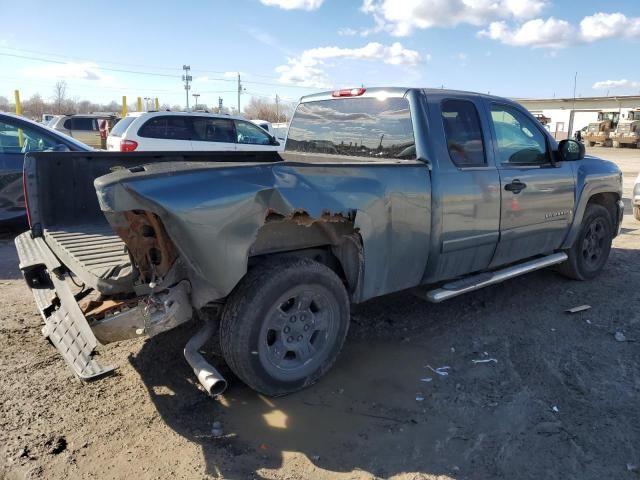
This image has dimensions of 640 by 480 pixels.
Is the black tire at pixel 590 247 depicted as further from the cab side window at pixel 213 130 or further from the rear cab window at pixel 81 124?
the rear cab window at pixel 81 124

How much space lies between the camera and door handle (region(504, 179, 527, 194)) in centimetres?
429

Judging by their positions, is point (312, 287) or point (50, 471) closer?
point (50, 471)

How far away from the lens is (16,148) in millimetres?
7324

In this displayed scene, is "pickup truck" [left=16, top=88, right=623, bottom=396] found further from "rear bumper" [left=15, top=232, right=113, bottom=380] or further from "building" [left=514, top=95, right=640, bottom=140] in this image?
"building" [left=514, top=95, right=640, bottom=140]

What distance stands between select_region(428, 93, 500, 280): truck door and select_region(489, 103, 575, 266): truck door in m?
0.15

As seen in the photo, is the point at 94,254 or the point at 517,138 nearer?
the point at 94,254

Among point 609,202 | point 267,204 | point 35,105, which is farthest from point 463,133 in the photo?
point 35,105

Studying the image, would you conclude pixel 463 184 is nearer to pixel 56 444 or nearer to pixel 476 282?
pixel 476 282

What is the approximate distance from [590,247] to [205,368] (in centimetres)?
473

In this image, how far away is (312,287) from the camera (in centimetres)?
330

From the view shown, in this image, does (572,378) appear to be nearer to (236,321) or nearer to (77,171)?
(236,321)

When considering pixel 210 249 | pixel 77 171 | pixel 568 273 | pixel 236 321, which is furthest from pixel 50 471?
pixel 568 273

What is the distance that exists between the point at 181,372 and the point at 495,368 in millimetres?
2292

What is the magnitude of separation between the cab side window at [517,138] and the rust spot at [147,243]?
9.59 feet
